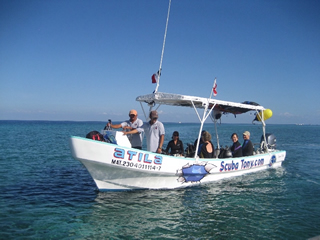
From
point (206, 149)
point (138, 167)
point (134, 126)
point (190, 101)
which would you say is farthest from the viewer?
point (190, 101)

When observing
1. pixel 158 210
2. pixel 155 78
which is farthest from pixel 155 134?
pixel 158 210

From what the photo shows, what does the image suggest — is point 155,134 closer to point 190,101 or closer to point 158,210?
point 190,101

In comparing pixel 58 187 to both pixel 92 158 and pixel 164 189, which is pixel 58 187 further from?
pixel 164 189

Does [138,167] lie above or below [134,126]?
below

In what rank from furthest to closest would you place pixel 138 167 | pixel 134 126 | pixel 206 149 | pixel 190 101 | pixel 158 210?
pixel 190 101 < pixel 206 149 < pixel 134 126 < pixel 138 167 < pixel 158 210

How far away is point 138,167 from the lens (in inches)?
292

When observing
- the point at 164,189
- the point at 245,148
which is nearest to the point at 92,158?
the point at 164,189

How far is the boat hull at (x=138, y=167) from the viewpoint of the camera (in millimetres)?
6977

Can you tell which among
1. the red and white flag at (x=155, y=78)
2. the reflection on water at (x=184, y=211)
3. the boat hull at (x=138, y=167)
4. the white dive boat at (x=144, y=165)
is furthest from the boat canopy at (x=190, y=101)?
the reflection on water at (x=184, y=211)

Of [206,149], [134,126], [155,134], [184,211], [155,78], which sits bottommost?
[184,211]

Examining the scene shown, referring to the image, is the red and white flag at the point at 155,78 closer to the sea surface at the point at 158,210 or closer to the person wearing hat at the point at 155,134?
the person wearing hat at the point at 155,134

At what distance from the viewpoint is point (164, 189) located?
8477mm

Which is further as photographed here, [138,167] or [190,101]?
[190,101]

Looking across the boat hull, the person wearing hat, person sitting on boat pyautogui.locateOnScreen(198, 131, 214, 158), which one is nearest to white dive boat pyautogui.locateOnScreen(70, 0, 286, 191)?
the boat hull
